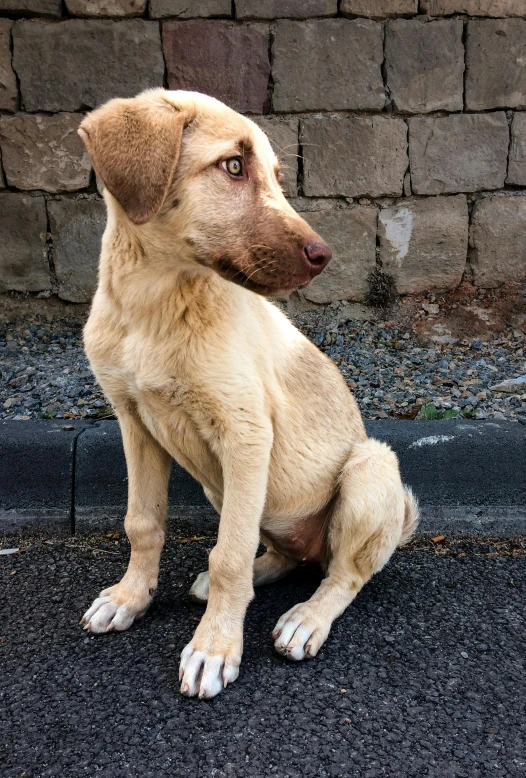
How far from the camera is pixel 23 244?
5.58m

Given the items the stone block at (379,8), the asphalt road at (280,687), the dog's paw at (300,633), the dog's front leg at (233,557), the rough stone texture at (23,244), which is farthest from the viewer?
the rough stone texture at (23,244)

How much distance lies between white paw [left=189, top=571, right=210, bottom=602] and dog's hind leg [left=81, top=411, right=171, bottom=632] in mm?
164

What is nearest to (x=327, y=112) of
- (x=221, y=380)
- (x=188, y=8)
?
(x=188, y=8)

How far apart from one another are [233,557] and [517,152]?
4654 millimetres

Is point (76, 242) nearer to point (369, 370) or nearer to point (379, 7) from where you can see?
point (369, 370)

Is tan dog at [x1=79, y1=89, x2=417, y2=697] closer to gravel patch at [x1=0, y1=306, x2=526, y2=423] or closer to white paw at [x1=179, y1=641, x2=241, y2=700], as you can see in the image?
white paw at [x1=179, y1=641, x2=241, y2=700]

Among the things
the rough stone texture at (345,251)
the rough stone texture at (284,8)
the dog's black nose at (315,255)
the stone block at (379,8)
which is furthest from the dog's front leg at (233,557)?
the stone block at (379,8)

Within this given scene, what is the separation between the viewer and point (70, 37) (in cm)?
523

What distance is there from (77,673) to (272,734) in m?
0.75

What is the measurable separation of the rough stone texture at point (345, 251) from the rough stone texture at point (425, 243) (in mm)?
121

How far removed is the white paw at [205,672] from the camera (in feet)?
7.28

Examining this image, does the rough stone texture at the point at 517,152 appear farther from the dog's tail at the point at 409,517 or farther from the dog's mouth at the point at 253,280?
the dog's mouth at the point at 253,280

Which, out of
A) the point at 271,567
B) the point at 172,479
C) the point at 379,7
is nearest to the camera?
the point at 271,567

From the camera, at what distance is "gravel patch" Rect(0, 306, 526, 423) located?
13.9 feet
